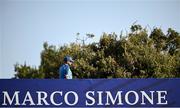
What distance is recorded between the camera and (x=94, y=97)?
11539mm

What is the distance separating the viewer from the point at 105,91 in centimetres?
1152

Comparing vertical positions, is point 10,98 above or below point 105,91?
below

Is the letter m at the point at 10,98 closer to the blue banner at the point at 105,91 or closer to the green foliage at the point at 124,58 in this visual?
the blue banner at the point at 105,91

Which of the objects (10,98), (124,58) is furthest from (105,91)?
(124,58)

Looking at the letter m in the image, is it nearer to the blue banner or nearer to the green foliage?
the blue banner

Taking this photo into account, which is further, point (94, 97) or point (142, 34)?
point (142, 34)

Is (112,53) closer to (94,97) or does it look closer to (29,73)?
(94,97)

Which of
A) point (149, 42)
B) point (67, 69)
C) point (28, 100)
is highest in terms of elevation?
point (149, 42)

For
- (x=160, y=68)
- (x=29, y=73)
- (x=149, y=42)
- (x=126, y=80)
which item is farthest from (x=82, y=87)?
(x=29, y=73)

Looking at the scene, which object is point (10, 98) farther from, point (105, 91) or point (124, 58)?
point (124, 58)

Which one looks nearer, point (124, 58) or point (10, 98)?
point (10, 98)

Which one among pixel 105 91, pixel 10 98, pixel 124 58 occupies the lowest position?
pixel 10 98

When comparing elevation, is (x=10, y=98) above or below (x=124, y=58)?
below

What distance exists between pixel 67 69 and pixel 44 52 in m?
50.5
